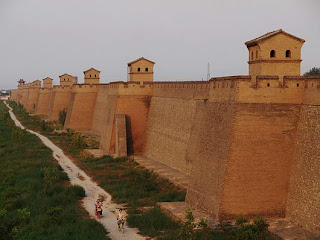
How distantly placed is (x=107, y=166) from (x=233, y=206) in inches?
450

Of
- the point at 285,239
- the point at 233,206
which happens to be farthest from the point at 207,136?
the point at 285,239

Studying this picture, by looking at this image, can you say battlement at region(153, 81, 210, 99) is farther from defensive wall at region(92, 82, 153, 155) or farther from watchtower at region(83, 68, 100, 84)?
watchtower at region(83, 68, 100, 84)

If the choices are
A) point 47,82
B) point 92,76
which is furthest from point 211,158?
point 47,82

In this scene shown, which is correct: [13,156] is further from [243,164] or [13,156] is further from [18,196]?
[243,164]

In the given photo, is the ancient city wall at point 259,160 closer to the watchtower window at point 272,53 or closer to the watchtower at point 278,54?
the watchtower at point 278,54

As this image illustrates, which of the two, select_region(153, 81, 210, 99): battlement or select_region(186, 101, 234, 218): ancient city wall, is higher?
select_region(153, 81, 210, 99): battlement

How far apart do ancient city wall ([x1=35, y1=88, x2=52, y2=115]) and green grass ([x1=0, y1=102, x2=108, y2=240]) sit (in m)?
32.8

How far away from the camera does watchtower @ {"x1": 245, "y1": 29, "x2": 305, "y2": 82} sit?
547 inches

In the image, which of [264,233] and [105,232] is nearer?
[264,233]

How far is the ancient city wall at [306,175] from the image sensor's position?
11750 millimetres

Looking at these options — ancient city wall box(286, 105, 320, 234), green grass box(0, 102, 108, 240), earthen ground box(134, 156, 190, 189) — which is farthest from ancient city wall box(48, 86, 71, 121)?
ancient city wall box(286, 105, 320, 234)

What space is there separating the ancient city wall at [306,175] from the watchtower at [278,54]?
64.4 inches

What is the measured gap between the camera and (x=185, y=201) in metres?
15.2

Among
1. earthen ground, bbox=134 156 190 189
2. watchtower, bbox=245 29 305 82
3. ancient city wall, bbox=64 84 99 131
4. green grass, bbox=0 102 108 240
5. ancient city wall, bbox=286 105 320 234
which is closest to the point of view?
ancient city wall, bbox=286 105 320 234
